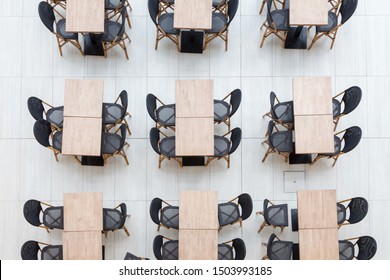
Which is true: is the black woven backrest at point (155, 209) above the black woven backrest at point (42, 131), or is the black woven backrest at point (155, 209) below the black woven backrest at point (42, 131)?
below

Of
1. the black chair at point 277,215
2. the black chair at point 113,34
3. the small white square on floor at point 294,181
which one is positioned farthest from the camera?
the small white square on floor at point 294,181

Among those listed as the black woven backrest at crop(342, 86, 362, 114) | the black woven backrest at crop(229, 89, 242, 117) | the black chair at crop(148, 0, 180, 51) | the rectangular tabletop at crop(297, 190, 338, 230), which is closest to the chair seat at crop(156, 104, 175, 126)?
the black woven backrest at crop(229, 89, 242, 117)

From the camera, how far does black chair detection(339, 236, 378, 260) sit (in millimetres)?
7328

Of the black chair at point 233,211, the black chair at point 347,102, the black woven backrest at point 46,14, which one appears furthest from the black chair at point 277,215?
the black woven backrest at point 46,14

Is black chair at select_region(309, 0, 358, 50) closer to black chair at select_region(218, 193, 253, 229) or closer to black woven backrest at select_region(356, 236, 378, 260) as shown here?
black chair at select_region(218, 193, 253, 229)

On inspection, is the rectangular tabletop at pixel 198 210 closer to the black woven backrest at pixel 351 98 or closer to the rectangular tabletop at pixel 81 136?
the rectangular tabletop at pixel 81 136

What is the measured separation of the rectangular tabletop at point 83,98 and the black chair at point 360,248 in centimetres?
382

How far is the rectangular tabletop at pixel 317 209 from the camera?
285 inches

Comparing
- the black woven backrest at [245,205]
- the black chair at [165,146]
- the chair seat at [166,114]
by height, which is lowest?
the black woven backrest at [245,205]

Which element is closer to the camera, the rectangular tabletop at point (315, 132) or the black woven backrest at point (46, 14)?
the rectangular tabletop at point (315, 132)

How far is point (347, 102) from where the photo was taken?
25.1ft

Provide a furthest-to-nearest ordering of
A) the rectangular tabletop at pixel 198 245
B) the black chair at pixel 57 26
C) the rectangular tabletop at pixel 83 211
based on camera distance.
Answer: the black chair at pixel 57 26
the rectangular tabletop at pixel 83 211
the rectangular tabletop at pixel 198 245

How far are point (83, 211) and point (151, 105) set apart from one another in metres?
1.71

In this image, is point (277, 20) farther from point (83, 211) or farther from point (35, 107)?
point (83, 211)
